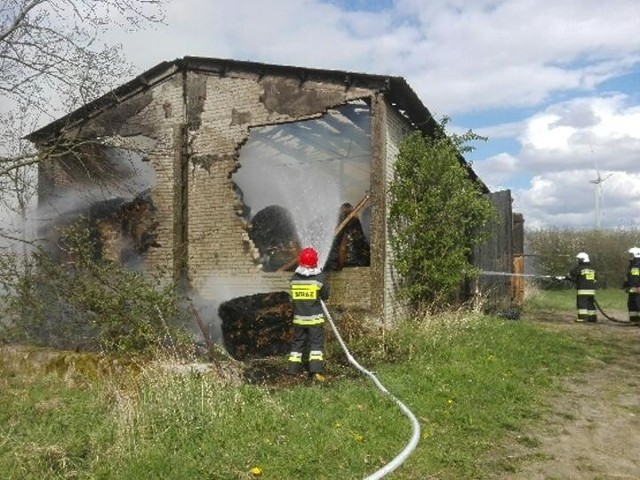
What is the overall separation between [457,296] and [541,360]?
20.3ft

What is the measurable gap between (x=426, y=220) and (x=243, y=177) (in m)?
4.13

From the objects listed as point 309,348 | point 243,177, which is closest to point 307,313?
point 309,348

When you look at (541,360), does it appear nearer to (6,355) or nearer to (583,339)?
(583,339)

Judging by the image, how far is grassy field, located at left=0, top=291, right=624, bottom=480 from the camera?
459cm

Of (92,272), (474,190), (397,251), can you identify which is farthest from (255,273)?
(474,190)

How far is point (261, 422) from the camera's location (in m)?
5.33

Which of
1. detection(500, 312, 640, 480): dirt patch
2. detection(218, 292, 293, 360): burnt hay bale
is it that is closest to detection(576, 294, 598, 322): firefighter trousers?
detection(500, 312, 640, 480): dirt patch

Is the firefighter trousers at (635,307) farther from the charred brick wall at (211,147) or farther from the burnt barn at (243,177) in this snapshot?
the charred brick wall at (211,147)

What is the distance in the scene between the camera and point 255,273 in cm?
1189

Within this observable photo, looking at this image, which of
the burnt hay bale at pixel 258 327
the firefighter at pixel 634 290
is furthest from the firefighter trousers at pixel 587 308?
the burnt hay bale at pixel 258 327

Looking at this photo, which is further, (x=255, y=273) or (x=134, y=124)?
(x=134, y=124)

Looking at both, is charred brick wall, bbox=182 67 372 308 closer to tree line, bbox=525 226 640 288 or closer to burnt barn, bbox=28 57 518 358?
burnt barn, bbox=28 57 518 358

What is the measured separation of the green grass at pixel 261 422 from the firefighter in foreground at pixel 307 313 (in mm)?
526

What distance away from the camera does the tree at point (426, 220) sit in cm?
1095
